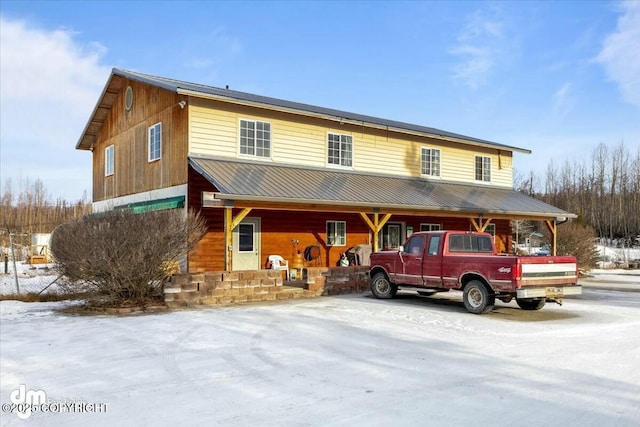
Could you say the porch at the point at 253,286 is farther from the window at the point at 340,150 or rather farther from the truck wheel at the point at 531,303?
the window at the point at 340,150

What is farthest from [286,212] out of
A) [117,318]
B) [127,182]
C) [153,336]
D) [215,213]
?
[153,336]

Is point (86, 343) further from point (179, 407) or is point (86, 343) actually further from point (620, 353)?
point (620, 353)

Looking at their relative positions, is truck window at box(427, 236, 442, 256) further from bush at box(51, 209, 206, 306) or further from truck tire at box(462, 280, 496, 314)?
bush at box(51, 209, 206, 306)

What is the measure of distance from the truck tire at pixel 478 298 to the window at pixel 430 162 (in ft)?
38.6

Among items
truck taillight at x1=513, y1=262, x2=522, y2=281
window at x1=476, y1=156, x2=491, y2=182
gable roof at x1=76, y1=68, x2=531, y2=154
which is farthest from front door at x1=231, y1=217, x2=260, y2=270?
window at x1=476, y1=156, x2=491, y2=182

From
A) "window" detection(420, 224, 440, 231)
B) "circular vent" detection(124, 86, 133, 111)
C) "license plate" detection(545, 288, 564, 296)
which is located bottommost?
"license plate" detection(545, 288, 564, 296)

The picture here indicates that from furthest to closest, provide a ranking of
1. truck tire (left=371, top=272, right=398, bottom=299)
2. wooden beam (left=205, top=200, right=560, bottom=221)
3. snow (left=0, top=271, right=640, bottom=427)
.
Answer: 1. wooden beam (left=205, top=200, right=560, bottom=221)
2. truck tire (left=371, top=272, right=398, bottom=299)
3. snow (left=0, top=271, right=640, bottom=427)

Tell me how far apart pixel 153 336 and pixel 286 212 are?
10.2 meters

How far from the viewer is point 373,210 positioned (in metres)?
17.7

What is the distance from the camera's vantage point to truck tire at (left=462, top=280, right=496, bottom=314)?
1180cm

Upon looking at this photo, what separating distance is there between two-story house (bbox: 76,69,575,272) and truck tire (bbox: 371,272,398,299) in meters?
2.80

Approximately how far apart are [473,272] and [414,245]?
7.02 ft

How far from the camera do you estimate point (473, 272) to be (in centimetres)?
1203

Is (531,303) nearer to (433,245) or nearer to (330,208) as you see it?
(433,245)
